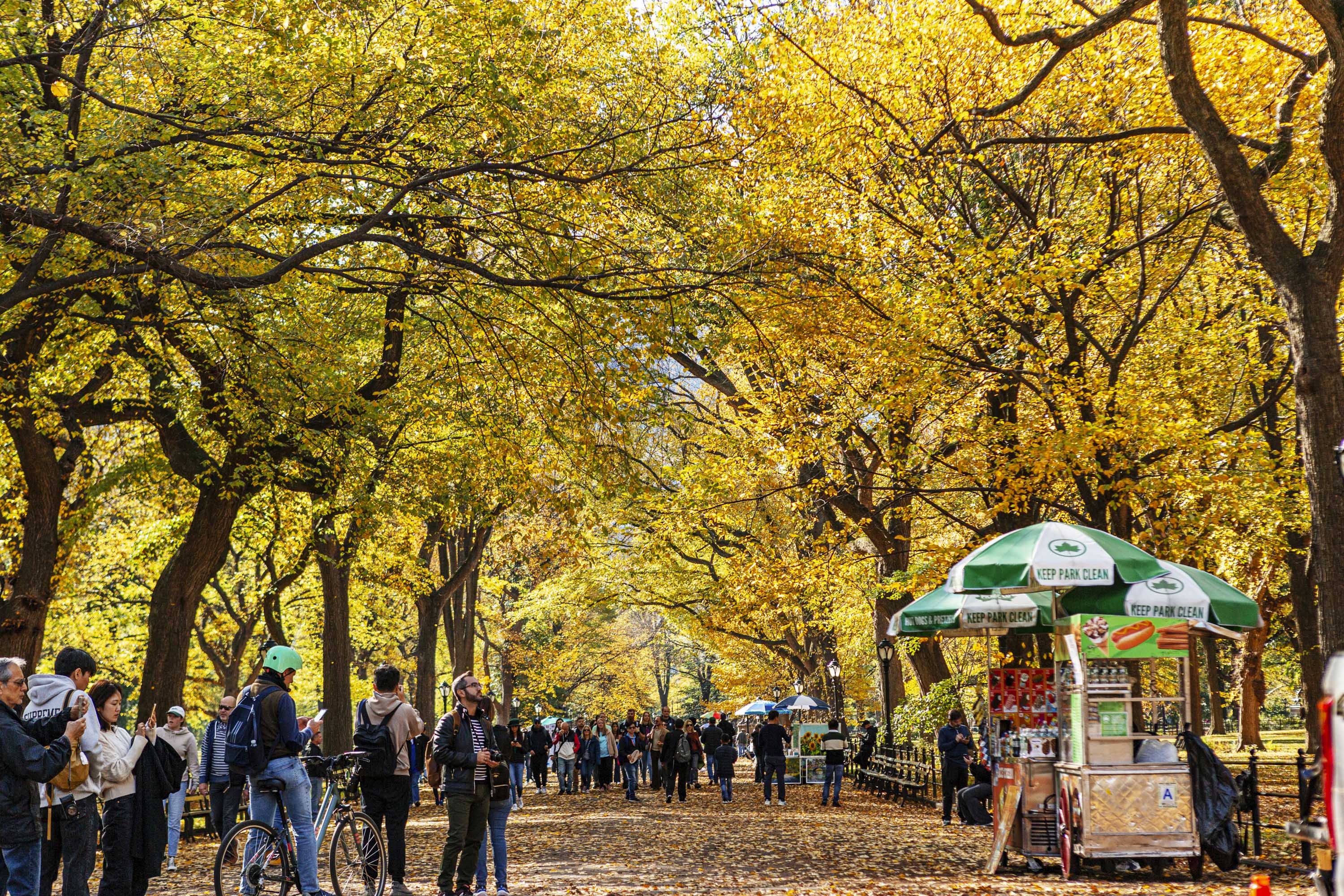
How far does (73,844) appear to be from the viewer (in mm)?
7664

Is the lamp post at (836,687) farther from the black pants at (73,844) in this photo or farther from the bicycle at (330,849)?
the black pants at (73,844)

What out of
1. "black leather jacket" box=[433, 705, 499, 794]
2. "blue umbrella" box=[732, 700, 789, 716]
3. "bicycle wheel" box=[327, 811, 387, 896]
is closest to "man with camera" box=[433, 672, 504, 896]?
"black leather jacket" box=[433, 705, 499, 794]

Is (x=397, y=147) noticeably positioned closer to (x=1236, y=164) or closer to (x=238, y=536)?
(x=1236, y=164)

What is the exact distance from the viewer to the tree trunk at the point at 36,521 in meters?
15.5

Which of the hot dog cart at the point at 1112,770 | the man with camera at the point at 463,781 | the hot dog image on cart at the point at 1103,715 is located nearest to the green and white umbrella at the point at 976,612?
the hot dog image on cart at the point at 1103,715

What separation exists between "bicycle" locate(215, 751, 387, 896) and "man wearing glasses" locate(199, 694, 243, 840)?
7.53ft

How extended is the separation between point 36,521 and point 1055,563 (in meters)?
13.7

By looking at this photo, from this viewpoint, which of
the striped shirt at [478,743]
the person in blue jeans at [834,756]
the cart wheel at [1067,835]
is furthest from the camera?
the person in blue jeans at [834,756]

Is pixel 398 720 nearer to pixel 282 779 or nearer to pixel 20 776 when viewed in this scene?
pixel 282 779

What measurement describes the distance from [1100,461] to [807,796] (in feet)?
41.3

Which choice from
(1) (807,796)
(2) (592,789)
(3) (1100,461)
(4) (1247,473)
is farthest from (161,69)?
(2) (592,789)

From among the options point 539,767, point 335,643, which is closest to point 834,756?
point 539,767

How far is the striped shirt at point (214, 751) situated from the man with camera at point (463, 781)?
15.8ft

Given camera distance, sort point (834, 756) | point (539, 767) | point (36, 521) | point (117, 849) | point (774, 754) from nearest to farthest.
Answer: point (117, 849) → point (36, 521) → point (834, 756) → point (774, 754) → point (539, 767)
